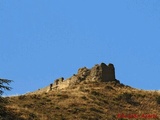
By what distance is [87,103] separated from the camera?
5503 centimetres

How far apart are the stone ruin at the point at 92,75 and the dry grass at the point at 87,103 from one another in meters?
1.22

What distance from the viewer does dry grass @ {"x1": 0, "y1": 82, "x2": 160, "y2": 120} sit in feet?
Result: 160

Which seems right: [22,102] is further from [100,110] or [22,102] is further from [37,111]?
[100,110]

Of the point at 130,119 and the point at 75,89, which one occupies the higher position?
the point at 75,89

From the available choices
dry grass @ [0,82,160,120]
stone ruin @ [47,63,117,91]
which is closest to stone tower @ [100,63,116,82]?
stone ruin @ [47,63,117,91]

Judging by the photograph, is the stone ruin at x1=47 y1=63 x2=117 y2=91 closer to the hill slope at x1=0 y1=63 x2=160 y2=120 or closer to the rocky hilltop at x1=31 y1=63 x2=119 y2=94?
the rocky hilltop at x1=31 y1=63 x2=119 y2=94

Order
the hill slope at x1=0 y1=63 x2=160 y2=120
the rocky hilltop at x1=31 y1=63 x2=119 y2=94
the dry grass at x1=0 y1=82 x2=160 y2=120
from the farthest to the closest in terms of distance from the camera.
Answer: the rocky hilltop at x1=31 y1=63 x2=119 y2=94, the dry grass at x1=0 y1=82 x2=160 y2=120, the hill slope at x1=0 y1=63 x2=160 y2=120

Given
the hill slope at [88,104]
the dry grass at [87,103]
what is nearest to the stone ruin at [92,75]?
the hill slope at [88,104]

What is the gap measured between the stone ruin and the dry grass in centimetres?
122

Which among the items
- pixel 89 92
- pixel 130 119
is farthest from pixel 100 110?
pixel 89 92

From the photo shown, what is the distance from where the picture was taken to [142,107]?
57.1m

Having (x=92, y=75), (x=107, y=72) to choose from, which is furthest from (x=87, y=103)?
(x=92, y=75)

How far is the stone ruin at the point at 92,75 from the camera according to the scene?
64.9m

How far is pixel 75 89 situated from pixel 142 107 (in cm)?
955
